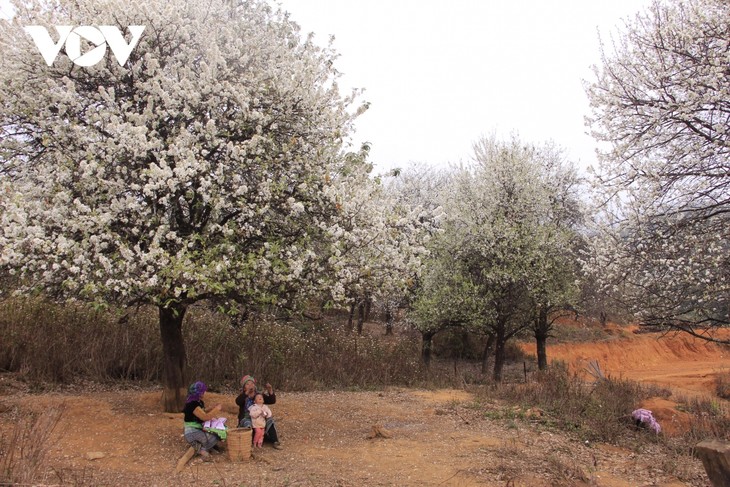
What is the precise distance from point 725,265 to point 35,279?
1111cm

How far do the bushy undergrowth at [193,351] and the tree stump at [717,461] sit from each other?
9127 mm

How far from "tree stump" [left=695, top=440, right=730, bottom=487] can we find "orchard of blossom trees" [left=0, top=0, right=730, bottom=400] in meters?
4.34

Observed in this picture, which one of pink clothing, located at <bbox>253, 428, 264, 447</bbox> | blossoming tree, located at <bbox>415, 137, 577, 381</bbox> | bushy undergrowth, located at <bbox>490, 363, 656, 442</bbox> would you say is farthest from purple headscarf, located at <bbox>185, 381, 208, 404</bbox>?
blossoming tree, located at <bbox>415, 137, 577, 381</bbox>

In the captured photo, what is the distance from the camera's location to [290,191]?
815cm

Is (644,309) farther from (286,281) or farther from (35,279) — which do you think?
(35,279)

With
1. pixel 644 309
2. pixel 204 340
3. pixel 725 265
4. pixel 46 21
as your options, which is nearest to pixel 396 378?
pixel 204 340

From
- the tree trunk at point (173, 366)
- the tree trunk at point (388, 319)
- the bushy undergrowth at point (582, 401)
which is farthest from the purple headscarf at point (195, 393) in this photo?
the tree trunk at point (388, 319)

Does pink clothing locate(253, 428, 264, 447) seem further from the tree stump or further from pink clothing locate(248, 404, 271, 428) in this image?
the tree stump

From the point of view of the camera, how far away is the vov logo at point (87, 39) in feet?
24.0

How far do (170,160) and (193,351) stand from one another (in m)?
7.81

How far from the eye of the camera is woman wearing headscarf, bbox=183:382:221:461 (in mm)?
7422

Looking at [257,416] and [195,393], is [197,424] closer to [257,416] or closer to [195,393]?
[195,393]

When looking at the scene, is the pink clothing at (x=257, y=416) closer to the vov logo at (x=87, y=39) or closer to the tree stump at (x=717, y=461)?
the vov logo at (x=87, y=39)

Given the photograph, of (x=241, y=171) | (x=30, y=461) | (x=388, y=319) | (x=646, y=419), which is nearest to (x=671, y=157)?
(x=646, y=419)
